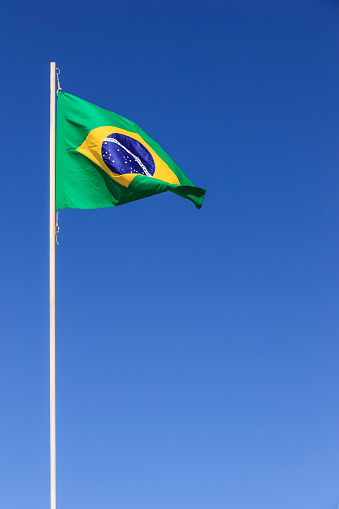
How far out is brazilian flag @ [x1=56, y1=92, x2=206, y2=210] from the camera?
17281 millimetres

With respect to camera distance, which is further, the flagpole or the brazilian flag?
the brazilian flag

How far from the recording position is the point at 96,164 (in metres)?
17.6

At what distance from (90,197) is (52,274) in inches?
104

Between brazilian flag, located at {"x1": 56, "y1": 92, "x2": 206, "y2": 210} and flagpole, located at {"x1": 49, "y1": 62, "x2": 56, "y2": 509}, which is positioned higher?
brazilian flag, located at {"x1": 56, "y1": 92, "x2": 206, "y2": 210}

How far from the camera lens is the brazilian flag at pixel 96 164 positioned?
17281 millimetres

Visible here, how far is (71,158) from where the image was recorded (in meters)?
17.7

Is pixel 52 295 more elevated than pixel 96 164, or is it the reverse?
pixel 96 164

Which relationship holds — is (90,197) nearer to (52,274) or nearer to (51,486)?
(52,274)

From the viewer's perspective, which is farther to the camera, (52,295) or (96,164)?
(96,164)

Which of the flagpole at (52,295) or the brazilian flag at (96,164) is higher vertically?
the brazilian flag at (96,164)

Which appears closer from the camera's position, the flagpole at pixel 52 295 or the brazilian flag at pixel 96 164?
the flagpole at pixel 52 295

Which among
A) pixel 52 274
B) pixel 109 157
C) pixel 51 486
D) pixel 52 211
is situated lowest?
pixel 51 486

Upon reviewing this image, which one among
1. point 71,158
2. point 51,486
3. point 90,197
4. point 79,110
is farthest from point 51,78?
point 51,486

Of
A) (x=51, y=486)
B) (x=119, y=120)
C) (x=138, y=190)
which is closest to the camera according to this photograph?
(x=51, y=486)
